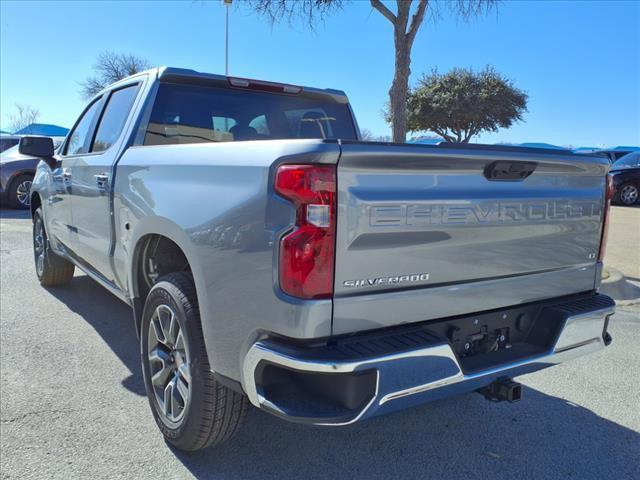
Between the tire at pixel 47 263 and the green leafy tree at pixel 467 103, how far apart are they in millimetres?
27853

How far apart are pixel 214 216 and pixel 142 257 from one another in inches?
40.8

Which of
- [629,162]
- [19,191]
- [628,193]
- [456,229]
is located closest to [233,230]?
[456,229]

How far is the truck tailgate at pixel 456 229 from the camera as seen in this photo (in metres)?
1.93

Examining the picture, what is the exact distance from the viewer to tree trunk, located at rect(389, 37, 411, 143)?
6.91 m

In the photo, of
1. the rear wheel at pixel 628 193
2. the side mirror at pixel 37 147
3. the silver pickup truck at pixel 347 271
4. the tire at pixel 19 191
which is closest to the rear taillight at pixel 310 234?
the silver pickup truck at pixel 347 271

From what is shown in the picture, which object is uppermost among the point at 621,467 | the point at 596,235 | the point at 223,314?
the point at 596,235

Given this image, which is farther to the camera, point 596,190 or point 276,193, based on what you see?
point 596,190

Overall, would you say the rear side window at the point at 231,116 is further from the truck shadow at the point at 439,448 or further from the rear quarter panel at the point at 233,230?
the truck shadow at the point at 439,448

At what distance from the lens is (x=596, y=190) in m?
2.72

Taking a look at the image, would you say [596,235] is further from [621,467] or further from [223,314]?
[223,314]

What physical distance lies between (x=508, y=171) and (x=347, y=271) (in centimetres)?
92

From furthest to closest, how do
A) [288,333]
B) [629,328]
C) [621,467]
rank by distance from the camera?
1. [629,328]
2. [621,467]
3. [288,333]

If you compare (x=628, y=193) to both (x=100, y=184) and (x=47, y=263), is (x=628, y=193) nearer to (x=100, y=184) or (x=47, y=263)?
(x=47, y=263)

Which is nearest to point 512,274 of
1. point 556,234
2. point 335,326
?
point 556,234
